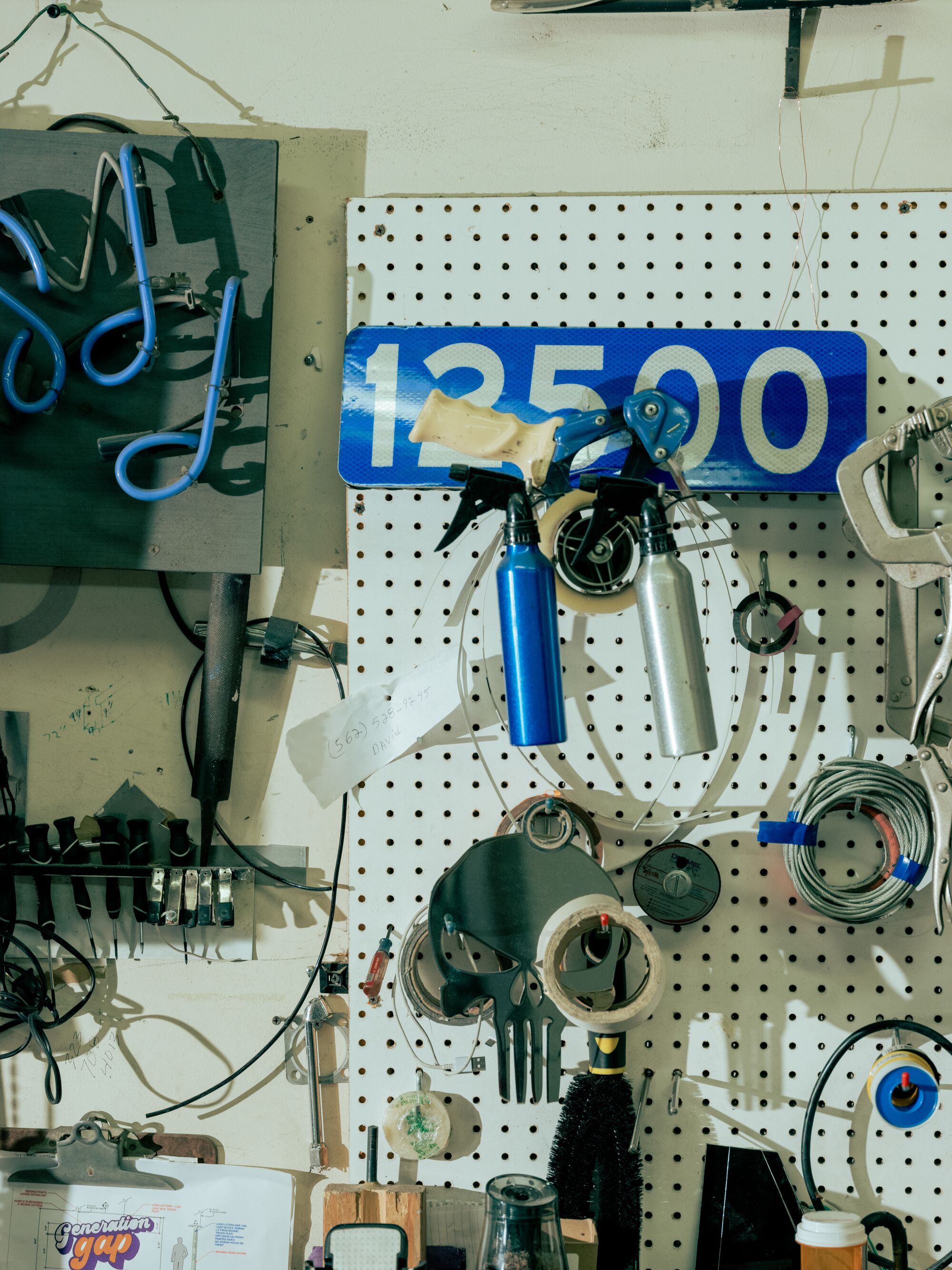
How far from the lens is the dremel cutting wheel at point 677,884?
4.33 ft

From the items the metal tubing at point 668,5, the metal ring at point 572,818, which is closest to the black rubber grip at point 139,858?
the metal ring at point 572,818

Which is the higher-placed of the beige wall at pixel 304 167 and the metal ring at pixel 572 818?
the beige wall at pixel 304 167

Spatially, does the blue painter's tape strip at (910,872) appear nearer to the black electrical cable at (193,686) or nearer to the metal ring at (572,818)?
the metal ring at (572,818)

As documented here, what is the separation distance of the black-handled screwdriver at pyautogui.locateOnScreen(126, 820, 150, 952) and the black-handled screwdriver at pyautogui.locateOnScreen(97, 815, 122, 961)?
0.02 m

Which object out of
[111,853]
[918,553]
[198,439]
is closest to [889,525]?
[918,553]

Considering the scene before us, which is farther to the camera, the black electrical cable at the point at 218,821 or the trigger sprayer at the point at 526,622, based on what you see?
the black electrical cable at the point at 218,821

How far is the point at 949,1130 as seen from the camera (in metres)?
1.32

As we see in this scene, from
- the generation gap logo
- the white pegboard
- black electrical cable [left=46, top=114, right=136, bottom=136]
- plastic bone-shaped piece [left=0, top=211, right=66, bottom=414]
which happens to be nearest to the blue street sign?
the white pegboard

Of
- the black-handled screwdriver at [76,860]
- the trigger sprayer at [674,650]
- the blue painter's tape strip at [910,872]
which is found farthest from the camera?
the black-handled screwdriver at [76,860]

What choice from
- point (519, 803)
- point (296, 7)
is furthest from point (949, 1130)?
point (296, 7)

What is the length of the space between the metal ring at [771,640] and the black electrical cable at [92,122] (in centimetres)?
117

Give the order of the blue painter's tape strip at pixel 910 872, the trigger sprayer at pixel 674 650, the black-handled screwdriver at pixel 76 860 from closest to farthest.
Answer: the trigger sprayer at pixel 674 650 → the blue painter's tape strip at pixel 910 872 → the black-handled screwdriver at pixel 76 860

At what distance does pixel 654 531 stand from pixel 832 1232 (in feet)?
2.98

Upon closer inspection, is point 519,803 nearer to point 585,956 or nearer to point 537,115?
point 585,956
